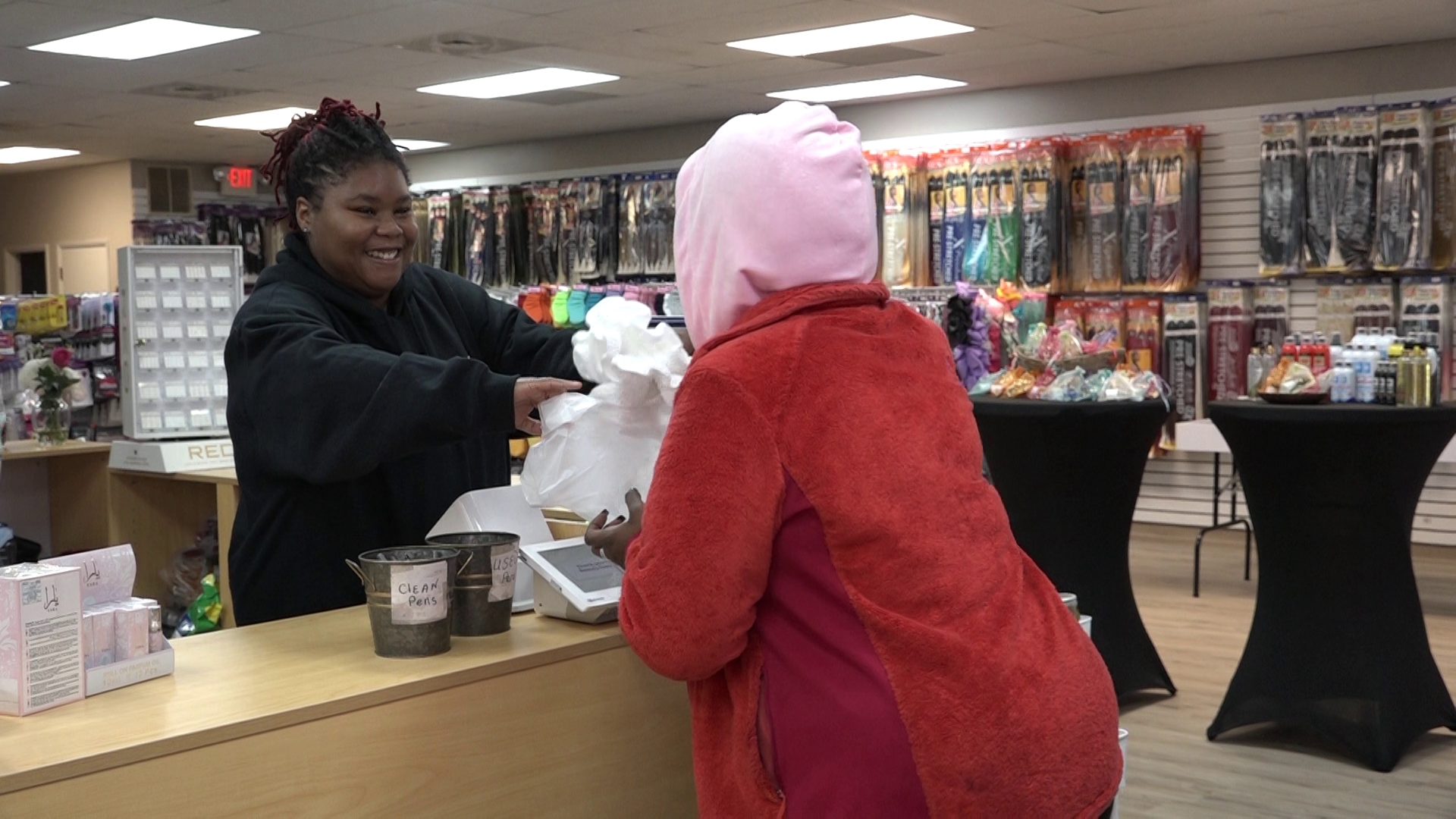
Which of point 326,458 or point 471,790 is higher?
point 326,458

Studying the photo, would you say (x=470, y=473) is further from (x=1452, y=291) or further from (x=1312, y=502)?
(x=1452, y=291)

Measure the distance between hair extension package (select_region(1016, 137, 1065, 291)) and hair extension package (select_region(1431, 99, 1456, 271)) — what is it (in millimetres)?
2109

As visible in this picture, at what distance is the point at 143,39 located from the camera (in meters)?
7.74

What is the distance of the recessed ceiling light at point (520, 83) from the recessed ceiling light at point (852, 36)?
1.34 m

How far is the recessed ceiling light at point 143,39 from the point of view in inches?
291

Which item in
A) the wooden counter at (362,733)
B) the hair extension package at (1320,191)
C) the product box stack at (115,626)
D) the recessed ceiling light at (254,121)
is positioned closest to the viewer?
the wooden counter at (362,733)

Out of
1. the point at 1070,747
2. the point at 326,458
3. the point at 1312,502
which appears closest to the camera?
the point at 1070,747

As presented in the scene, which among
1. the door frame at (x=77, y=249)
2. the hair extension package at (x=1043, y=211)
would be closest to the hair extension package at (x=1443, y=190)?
the hair extension package at (x=1043, y=211)

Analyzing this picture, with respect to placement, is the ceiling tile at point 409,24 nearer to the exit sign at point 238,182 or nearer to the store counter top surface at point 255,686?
the store counter top surface at point 255,686

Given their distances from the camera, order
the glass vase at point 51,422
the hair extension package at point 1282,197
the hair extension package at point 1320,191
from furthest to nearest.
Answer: the hair extension package at point 1282,197
the hair extension package at point 1320,191
the glass vase at point 51,422

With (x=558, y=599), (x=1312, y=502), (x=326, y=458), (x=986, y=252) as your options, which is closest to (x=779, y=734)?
(x=558, y=599)

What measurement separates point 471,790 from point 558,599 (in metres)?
0.34

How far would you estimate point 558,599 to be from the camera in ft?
7.16

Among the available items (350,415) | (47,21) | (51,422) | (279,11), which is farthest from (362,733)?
(47,21)
